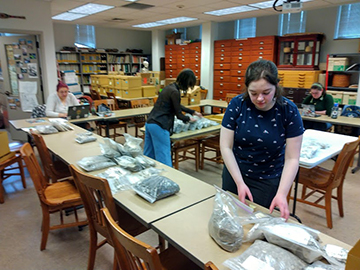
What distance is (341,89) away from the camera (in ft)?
19.3

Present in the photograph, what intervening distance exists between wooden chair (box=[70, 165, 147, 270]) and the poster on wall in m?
4.17

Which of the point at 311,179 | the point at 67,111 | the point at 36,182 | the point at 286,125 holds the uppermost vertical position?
the point at 286,125

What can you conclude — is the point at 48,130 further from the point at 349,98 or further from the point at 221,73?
the point at 221,73

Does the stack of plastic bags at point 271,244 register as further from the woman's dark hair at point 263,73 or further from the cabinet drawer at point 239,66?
the cabinet drawer at point 239,66

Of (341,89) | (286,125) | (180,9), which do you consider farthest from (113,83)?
(286,125)

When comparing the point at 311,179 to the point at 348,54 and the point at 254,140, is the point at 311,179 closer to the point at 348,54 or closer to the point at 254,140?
the point at 254,140

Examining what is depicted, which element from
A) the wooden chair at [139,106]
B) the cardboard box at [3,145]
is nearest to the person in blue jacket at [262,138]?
the cardboard box at [3,145]

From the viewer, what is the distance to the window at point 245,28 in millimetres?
7770

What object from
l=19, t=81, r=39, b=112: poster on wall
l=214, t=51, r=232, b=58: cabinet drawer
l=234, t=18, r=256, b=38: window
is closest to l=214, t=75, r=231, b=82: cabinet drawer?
l=214, t=51, r=232, b=58: cabinet drawer

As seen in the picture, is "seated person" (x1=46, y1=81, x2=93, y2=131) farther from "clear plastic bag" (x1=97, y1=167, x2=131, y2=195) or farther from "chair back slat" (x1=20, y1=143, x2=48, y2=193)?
"clear plastic bag" (x1=97, y1=167, x2=131, y2=195)

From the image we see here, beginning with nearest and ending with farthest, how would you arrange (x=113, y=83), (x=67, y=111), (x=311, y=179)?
(x=311, y=179) → (x=67, y=111) → (x=113, y=83)

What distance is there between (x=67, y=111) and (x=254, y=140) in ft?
10.9

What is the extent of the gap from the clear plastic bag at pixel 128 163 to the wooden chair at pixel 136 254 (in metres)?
0.61

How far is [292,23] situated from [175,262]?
7194mm
